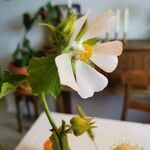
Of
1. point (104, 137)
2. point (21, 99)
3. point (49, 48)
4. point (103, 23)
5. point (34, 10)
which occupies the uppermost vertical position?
point (103, 23)

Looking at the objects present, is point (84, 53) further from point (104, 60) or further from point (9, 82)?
point (9, 82)

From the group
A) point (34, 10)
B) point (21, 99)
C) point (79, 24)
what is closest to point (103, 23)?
point (79, 24)

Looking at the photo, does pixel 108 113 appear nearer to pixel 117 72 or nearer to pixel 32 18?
pixel 117 72

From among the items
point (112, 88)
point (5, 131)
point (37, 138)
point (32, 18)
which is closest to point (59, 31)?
point (37, 138)

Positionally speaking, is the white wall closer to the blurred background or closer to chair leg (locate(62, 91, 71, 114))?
the blurred background

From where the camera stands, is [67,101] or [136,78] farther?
[67,101]

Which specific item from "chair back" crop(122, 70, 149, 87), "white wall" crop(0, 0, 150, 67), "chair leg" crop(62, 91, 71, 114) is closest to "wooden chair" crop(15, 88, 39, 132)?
"chair leg" crop(62, 91, 71, 114)

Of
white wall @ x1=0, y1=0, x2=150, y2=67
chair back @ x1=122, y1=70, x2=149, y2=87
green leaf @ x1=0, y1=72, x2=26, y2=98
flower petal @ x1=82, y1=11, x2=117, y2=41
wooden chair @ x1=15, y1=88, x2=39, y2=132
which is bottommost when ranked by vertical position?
wooden chair @ x1=15, y1=88, x2=39, y2=132
